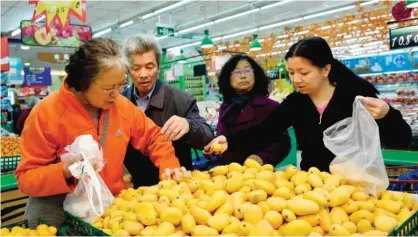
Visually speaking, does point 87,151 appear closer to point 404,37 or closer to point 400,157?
point 400,157

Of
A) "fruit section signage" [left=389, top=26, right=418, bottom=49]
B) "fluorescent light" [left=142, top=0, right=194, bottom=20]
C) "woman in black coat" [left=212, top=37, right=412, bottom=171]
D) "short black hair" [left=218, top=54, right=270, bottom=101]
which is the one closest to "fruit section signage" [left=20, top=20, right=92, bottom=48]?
"fluorescent light" [left=142, top=0, right=194, bottom=20]

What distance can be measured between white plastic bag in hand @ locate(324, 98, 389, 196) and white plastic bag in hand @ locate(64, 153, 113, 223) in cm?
97

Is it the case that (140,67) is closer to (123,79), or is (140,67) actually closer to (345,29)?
(123,79)

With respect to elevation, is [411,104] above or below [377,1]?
below

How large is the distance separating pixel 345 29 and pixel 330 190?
12185mm

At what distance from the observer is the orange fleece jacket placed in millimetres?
1526

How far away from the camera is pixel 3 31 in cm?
1384

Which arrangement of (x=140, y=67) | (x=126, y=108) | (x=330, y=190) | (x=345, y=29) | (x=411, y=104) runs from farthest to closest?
(x=345, y=29), (x=411, y=104), (x=140, y=67), (x=126, y=108), (x=330, y=190)

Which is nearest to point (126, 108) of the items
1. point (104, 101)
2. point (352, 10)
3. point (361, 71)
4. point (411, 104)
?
point (104, 101)

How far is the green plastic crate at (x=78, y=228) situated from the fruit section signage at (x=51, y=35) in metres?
5.82

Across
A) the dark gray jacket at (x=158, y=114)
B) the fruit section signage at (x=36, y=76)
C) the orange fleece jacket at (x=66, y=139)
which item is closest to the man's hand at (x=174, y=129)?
the orange fleece jacket at (x=66, y=139)

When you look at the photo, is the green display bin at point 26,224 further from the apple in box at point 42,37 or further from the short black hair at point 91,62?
the apple in box at point 42,37

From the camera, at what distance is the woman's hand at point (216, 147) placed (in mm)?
2033

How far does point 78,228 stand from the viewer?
4.81 feet
